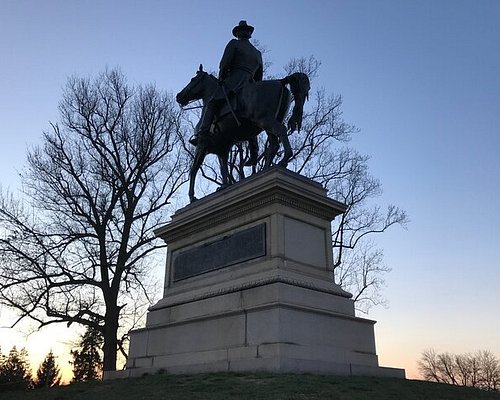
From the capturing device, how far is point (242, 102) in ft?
40.4

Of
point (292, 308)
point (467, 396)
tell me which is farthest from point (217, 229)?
point (467, 396)

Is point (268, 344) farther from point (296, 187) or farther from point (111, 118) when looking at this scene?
point (111, 118)

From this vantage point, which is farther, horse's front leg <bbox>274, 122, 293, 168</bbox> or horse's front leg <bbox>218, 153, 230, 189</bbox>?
horse's front leg <bbox>218, 153, 230, 189</bbox>

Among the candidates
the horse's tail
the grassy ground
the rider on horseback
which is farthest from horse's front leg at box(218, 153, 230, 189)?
the grassy ground

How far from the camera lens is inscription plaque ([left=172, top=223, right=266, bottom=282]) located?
408 inches

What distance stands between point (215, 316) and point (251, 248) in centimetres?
154

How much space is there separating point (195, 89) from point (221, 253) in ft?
15.7

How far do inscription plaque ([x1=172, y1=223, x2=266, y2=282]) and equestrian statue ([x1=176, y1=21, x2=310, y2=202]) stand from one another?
6.05 feet

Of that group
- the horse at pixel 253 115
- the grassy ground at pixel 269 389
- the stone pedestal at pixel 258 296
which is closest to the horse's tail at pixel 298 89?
the horse at pixel 253 115

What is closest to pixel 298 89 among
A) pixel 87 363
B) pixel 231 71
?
pixel 231 71

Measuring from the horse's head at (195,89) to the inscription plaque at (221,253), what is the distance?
414 centimetres

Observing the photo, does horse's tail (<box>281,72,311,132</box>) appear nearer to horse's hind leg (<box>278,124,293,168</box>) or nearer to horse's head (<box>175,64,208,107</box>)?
horse's hind leg (<box>278,124,293,168</box>)

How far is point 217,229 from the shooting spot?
11.5 metres

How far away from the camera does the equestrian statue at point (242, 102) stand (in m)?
11.7
